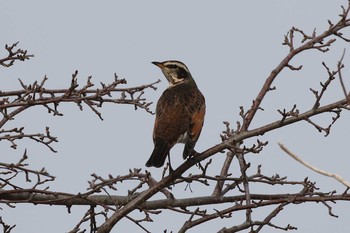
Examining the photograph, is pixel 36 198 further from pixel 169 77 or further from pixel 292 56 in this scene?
pixel 169 77

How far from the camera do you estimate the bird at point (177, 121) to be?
775 centimetres

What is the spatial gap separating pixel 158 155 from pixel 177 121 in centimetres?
65

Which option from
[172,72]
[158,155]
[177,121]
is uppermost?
[172,72]

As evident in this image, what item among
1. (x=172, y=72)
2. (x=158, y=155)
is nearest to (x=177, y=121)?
(x=158, y=155)

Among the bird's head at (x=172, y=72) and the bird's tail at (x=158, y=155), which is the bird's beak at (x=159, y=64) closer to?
the bird's head at (x=172, y=72)

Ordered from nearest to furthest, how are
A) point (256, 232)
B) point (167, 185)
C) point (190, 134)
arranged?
point (256, 232)
point (167, 185)
point (190, 134)

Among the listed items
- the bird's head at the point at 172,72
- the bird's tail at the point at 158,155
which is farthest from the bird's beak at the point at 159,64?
the bird's tail at the point at 158,155

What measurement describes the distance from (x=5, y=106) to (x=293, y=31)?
8.65 feet

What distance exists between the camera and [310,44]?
675 cm

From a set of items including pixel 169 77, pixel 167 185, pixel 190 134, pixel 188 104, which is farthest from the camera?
pixel 169 77

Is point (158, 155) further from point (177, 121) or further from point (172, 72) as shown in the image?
point (172, 72)

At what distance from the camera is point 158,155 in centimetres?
773

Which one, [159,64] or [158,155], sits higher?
[159,64]

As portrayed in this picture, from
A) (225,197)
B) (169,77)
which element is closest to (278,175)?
(225,197)
